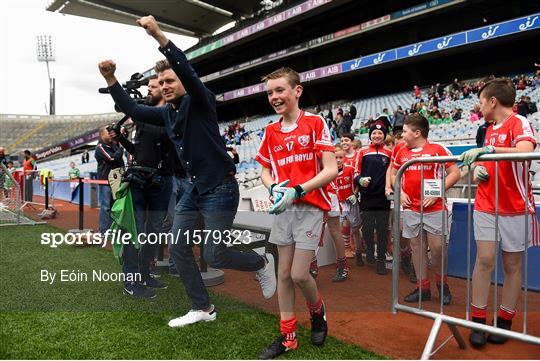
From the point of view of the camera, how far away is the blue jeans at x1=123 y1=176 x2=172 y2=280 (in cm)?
392

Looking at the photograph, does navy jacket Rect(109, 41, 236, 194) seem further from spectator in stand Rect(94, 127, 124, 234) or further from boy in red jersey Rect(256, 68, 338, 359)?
spectator in stand Rect(94, 127, 124, 234)

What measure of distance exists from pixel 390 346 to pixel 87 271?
354cm

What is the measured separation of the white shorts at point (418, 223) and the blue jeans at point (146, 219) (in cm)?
238

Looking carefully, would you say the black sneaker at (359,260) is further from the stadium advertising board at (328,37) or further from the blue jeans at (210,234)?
the stadium advertising board at (328,37)

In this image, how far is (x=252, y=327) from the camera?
308 centimetres

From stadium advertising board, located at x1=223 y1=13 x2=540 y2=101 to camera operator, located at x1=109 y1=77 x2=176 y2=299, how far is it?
18.1 m

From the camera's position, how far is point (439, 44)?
20.4m

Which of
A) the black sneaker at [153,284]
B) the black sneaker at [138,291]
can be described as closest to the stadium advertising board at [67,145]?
the black sneaker at [153,284]

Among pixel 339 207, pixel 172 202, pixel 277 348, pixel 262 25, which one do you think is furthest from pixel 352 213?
pixel 262 25

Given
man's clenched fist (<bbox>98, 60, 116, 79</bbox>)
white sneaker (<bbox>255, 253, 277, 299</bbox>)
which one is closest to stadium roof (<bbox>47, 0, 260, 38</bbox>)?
man's clenched fist (<bbox>98, 60, 116, 79</bbox>)

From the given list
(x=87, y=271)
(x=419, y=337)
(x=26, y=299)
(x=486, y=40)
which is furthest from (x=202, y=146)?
(x=486, y=40)

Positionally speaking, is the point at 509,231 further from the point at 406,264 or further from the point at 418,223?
the point at 406,264

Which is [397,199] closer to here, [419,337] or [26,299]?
[419,337]

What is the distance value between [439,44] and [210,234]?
20.7m
